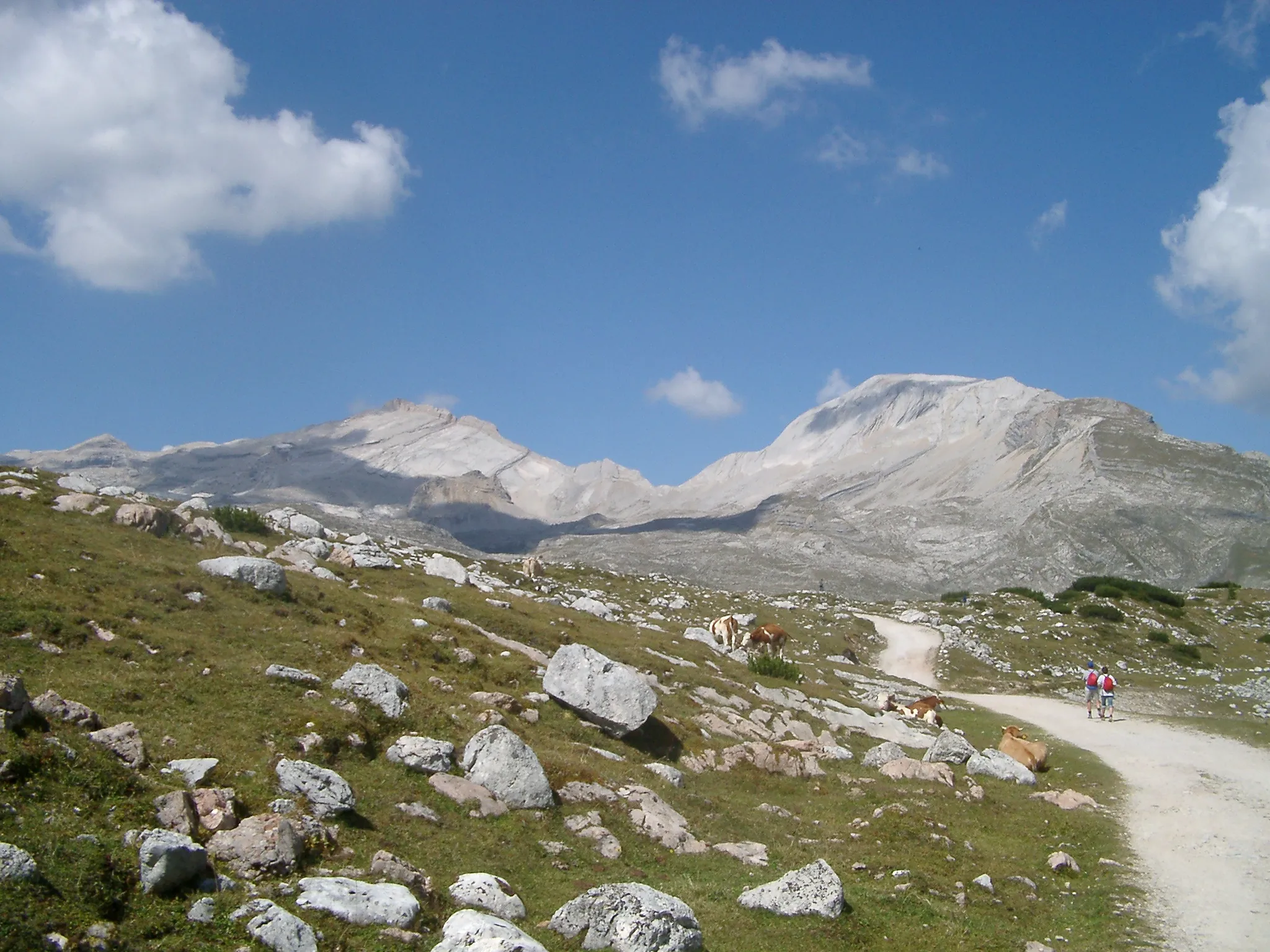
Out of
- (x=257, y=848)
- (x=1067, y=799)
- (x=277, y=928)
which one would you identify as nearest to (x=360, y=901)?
(x=277, y=928)

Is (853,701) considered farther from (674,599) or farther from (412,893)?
(674,599)

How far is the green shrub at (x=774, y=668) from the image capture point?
37.8 metres

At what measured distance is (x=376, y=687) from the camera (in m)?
18.3

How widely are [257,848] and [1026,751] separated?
25.5 metres

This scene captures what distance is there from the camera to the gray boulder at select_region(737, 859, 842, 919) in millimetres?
12859

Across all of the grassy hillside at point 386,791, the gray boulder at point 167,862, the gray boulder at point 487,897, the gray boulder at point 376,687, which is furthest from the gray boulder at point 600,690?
the gray boulder at point 167,862

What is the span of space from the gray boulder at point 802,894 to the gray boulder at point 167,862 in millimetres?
8229

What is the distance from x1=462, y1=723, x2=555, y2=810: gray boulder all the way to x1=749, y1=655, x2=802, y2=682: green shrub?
74.7 feet

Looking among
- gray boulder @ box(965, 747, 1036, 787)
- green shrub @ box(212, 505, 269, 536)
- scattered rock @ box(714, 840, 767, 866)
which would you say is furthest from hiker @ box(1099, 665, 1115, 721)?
green shrub @ box(212, 505, 269, 536)

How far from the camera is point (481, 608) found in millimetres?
33906

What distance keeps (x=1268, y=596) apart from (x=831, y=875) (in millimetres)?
76119

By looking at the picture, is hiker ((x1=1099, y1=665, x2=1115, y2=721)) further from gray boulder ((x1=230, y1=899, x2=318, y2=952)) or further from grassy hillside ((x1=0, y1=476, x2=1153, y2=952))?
gray boulder ((x1=230, y1=899, x2=318, y2=952))

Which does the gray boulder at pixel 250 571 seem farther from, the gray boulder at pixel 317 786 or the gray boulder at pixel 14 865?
the gray boulder at pixel 14 865

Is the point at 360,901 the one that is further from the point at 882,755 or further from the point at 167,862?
the point at 882,755
